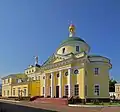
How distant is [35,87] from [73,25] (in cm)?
1727

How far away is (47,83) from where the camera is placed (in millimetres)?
43750

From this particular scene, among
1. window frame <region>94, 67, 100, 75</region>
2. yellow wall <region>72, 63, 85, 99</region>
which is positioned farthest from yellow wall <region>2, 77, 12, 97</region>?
window frame <region>94, 67, 100, 75</region>

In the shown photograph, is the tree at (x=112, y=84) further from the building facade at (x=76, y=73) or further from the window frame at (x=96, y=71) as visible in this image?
the window frame at (x=96, y=71)

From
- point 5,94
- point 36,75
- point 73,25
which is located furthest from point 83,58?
point 5,94

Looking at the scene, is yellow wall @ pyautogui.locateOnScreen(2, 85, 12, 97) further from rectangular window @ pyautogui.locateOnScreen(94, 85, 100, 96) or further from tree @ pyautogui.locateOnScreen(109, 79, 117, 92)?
tree @ pyautogui.locateOnScreen(109, 79, 117, 92)

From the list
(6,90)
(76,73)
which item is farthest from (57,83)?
(6,90)

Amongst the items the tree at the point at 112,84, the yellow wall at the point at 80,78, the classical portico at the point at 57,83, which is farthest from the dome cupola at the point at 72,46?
the tree at the point at 112,84

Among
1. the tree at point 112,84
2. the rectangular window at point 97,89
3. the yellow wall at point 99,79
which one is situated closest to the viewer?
the rectangular window at point 97,89

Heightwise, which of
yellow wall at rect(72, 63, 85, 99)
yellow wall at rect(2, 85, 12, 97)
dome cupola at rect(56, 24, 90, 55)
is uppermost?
dome cupola at rect(56, 24, 90, 55)

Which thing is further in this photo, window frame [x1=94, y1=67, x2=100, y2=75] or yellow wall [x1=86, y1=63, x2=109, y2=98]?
window frame [x1=94, y1=67, x2=100, y2=75]

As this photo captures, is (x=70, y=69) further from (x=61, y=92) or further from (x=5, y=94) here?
(x=5, y=94)

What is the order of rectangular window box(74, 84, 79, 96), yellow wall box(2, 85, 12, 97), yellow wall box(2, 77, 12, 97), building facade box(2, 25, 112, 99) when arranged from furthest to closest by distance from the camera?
yellow wall box(2, 77, 12, 97) → yellow wall box(2, 85, 12, 97) → rectangular window box(74, 84, 79, 96) → building facade box(2, 25, 112, 99)

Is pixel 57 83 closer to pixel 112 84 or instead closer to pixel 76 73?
pixel 76 73

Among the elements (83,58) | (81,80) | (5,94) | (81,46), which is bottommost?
(5,94)
